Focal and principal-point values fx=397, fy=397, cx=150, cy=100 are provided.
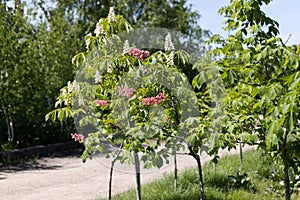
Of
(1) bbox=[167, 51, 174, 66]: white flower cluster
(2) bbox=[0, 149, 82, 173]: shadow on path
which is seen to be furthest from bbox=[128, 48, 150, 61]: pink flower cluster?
(2) bbox=[0, 149, 82, 173]: shadow on path

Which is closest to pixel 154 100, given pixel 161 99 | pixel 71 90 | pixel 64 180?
pixel 161 99

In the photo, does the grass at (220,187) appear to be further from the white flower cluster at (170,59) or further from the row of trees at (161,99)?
the white flower cluster at (170,59)

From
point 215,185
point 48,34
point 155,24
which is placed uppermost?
point 155,24

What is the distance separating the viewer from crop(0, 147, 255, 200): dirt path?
6176 mm

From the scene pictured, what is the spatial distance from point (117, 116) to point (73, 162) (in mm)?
6146

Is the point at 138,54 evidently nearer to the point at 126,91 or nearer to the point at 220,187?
the point at 126,91

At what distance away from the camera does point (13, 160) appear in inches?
380

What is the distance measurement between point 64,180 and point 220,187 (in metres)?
3.18

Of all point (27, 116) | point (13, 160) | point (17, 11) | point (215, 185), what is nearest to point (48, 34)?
point (17, 11)

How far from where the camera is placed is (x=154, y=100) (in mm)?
3451

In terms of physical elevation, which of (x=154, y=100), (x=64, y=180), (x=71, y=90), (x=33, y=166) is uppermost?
(x=71, y=90)

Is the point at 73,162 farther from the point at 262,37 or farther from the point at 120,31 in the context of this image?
the point at 262,37

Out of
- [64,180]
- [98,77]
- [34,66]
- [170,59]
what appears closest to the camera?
[170,59]

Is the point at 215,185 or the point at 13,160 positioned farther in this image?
the point at 13,160
